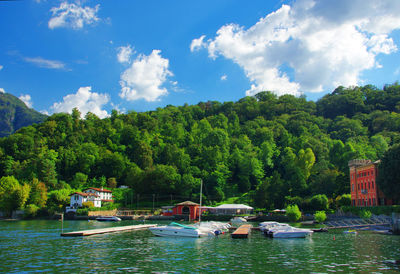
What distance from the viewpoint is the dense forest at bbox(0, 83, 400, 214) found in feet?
298

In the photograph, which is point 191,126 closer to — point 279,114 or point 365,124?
point 279,114

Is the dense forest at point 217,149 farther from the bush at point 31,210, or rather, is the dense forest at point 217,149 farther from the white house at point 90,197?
the white house at point 90,197

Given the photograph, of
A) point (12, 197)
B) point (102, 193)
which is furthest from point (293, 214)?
point (12, 197)

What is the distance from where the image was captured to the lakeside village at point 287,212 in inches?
2004

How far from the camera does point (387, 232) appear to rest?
4069 cm

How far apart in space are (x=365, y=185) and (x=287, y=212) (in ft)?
50.4

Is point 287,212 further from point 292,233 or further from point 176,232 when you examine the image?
point 176,232

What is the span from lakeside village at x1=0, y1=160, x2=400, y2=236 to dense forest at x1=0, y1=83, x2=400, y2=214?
706 cm

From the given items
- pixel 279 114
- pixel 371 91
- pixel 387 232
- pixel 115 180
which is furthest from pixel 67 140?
pixel 371 91

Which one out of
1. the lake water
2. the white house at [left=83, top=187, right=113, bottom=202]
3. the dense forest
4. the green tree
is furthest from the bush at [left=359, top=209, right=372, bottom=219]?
the green tree

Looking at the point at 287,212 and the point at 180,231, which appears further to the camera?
the point at 287,212

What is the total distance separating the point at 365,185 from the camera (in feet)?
207

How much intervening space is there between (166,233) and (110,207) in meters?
53.4

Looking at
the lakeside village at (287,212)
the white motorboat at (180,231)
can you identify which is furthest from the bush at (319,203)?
the white motorboat at (180,231)
